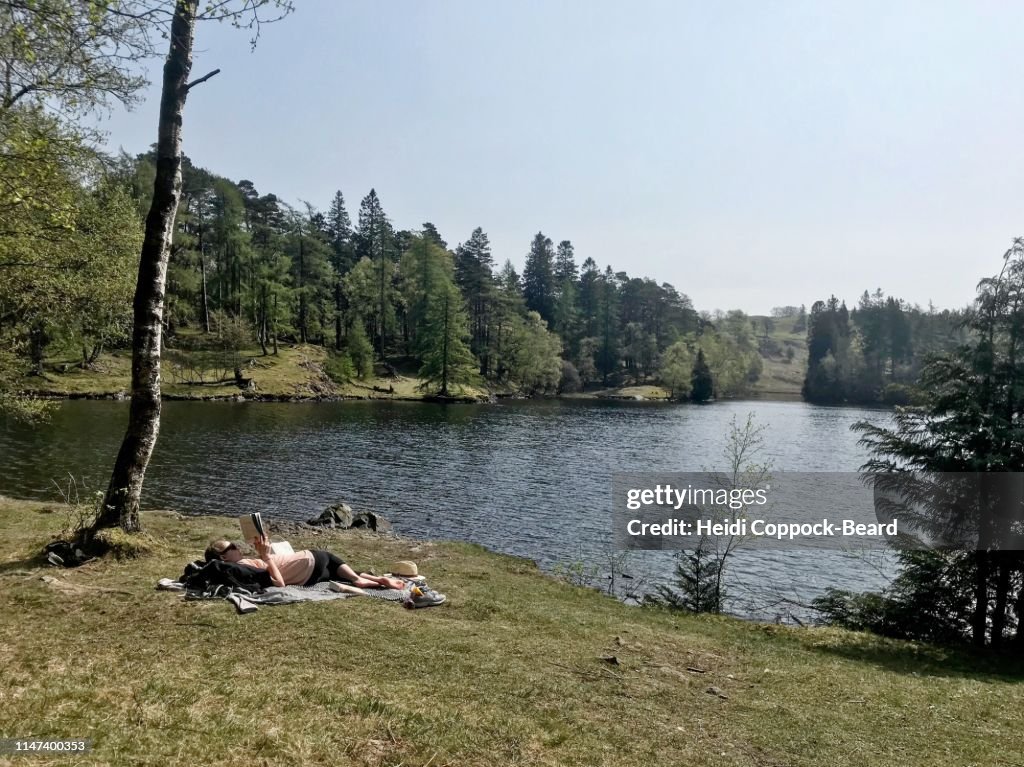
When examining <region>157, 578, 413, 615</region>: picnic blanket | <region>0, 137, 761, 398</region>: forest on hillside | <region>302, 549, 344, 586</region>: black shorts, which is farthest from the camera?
<region>0, 137, 761, 398</region>: forest on hillside

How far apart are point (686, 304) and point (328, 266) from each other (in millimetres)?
92958

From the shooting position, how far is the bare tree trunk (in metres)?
11.3

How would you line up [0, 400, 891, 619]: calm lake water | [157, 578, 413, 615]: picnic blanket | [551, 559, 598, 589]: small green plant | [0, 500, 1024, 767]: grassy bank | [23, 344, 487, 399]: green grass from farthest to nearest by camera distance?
[23, 344, 487, 399]: green grass, [0, 400, 891, 619]: calm lake water, [551, 559, 598, 589]: small green plant, [157, 578, 413, 615]: picnic blanket, [0, 500, 1024, 767]: grassy bank

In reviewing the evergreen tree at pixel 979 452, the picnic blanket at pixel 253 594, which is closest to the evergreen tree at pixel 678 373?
the evergreen tree at pixel 979 452

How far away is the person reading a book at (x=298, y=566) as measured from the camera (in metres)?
10.6

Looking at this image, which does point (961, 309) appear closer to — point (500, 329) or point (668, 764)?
point (668, 764)

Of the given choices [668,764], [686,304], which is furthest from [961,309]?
[686,304]

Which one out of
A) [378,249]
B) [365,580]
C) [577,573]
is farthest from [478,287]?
[365,580]

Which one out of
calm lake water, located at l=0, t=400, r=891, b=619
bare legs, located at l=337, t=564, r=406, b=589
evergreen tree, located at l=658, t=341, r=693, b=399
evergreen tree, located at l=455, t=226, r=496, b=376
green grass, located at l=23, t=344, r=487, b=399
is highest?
evergreen tree, located at l=455, t=226, r=496, b=376

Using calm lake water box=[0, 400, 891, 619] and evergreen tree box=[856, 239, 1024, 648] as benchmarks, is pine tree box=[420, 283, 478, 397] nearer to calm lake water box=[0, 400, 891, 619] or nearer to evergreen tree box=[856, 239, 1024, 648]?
calm lake water box=[0, 400, 891, 619]

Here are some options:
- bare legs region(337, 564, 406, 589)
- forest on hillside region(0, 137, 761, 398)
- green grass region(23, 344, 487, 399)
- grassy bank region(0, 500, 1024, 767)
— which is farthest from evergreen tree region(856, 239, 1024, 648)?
green grass region(23, 344, 487, 399)

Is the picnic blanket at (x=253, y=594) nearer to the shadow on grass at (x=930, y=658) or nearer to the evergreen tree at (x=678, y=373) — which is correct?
the shadow on grass at (x=930, y=658)

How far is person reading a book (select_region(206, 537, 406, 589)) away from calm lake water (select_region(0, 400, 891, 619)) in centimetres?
1009

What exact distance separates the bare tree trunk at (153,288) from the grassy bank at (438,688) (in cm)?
155
